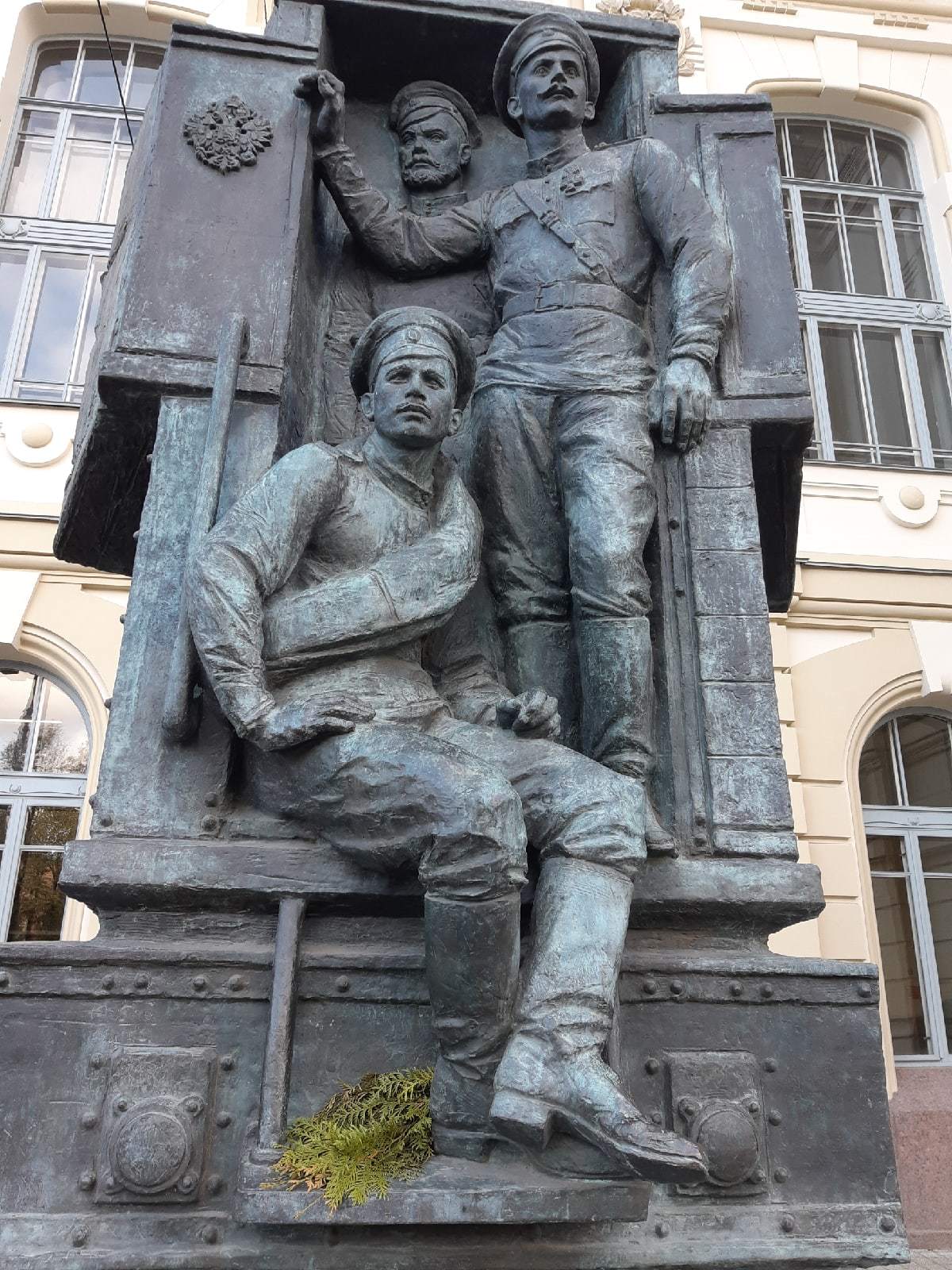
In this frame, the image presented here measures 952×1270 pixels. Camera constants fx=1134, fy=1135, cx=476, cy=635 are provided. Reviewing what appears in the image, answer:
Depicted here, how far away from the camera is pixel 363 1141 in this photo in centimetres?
236

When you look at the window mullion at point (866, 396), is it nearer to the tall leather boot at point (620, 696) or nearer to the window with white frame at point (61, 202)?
the window with white frame at point (61, 202)

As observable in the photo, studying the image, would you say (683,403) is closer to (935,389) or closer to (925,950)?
(925,950)

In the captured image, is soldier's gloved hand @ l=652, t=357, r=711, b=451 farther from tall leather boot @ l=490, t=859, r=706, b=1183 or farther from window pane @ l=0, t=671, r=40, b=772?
window pane @ l=0, t=671, r=40, b=772

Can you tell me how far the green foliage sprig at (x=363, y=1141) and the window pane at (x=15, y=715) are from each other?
25.9ft

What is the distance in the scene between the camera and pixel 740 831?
3104mm

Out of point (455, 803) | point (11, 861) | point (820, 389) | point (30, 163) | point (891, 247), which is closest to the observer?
point (455, 803)

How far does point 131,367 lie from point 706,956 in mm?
2357

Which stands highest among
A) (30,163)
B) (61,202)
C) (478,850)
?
(30,163)

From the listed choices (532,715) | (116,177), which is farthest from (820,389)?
(532,715)

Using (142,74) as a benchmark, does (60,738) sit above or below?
below

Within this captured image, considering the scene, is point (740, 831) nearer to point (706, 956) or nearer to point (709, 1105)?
point (706, 956)

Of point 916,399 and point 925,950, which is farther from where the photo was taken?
point 916,399

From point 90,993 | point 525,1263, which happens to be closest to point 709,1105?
point 525,1263

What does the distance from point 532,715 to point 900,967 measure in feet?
25.0
